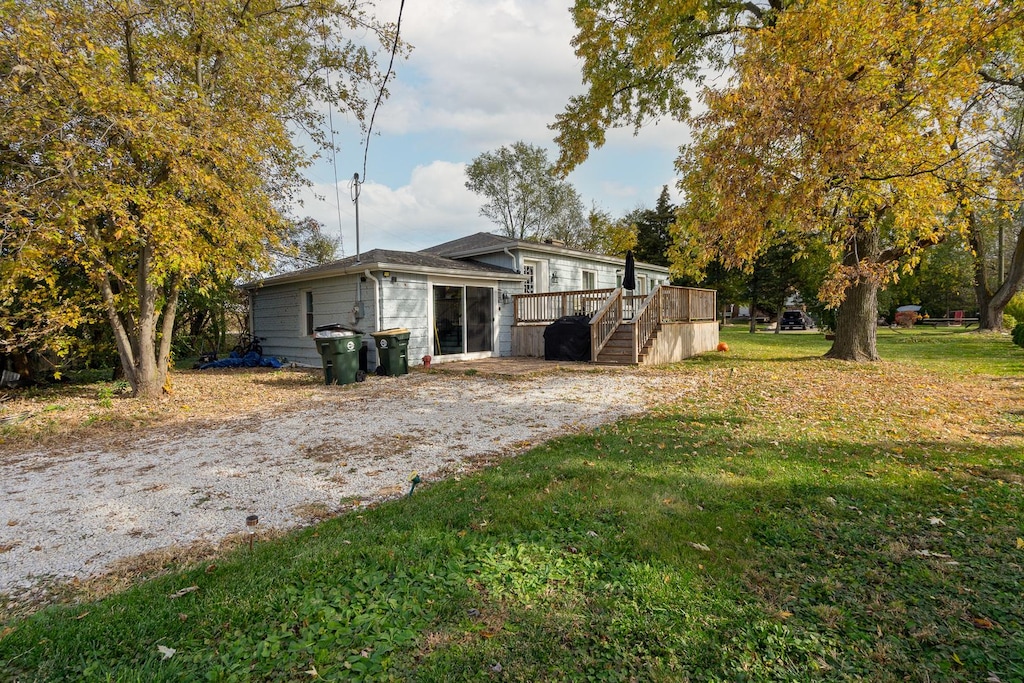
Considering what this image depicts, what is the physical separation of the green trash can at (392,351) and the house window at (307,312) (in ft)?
10.9

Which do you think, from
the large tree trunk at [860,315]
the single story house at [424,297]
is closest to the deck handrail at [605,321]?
the single story house at [424,297]

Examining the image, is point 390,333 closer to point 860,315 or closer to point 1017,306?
point 860,315

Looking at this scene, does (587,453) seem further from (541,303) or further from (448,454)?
(541,303)

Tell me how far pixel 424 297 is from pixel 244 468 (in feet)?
26.4

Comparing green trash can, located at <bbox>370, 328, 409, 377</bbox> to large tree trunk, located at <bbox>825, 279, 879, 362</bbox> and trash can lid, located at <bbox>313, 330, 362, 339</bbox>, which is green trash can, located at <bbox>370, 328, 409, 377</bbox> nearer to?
trash can lid, located at <bbox>313, 330, 362, 339</bbox>

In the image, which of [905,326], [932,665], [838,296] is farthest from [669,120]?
[905,326]

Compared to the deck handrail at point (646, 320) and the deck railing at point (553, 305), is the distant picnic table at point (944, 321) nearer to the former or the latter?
the deck handrail at point (646, 320)

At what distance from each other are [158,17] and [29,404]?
6.43 metres

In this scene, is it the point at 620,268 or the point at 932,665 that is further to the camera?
the point at 620,268

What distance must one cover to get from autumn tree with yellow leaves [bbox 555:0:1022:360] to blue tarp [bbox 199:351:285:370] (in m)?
11.5

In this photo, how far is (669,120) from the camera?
523 inches

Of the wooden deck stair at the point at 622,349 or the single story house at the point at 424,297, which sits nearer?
the single story house at the point at 424,297

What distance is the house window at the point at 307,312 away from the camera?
13.3 m

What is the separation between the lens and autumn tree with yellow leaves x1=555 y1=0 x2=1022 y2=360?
21.6ft
